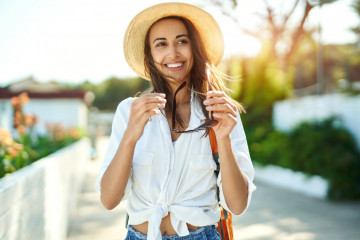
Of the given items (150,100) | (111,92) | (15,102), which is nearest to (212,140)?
(150,100)

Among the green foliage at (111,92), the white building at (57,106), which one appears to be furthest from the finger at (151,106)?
the green foliage at (111,92)

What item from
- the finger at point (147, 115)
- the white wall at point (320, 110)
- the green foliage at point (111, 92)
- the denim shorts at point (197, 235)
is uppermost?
the finger at point (147, 115)

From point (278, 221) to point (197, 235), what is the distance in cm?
513

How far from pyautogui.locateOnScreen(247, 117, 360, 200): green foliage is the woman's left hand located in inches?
263

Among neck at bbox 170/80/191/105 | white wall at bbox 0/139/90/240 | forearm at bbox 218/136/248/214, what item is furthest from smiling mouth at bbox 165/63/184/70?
white wall at bbox 0/139/90/240

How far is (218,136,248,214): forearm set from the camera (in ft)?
5.95

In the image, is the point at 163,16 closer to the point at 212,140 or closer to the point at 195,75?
the point at 195,75

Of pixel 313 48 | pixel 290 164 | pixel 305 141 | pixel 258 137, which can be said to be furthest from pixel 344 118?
pixel 313 48

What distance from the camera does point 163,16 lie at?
222cm

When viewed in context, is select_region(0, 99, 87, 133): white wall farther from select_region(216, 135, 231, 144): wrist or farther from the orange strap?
select_region(216, 135, 231, 144): wrist

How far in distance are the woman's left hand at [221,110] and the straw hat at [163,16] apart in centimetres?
66

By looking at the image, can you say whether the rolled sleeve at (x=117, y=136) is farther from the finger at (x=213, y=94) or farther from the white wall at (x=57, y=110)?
the white wall at (x=57, y=110)

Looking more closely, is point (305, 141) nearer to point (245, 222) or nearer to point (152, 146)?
point (245, 222)

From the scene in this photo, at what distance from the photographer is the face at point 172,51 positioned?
6.88 ft
